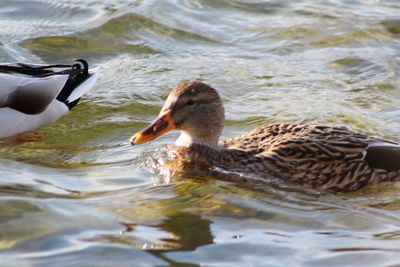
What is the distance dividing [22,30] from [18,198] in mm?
4741

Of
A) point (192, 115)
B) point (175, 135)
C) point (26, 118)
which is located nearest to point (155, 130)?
point (192, 115)

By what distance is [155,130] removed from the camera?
784cm

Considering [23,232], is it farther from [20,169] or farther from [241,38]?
[241,38]

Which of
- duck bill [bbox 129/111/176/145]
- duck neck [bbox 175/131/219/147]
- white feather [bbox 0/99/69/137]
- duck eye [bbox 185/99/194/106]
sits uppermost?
duck eye [bbox 185/99/194/106]

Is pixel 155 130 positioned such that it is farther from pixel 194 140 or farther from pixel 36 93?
pixel 36 93

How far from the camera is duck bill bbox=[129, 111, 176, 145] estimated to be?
776cm

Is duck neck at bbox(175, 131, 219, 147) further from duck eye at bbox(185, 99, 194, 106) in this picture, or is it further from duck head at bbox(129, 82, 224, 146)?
duck eye at bbox(185, 99, 194, 106)

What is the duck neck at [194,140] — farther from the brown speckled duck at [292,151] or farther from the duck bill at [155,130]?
the duck bill at [155,130]

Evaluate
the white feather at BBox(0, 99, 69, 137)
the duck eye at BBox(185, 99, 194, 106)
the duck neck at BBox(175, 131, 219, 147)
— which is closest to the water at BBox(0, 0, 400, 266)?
the white feather at BBox(0, 99, 69, 137)

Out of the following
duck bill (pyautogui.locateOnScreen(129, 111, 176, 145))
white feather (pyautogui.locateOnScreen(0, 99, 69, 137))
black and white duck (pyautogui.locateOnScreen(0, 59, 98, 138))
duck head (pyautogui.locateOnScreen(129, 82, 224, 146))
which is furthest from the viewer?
black and white duck (pyautogui.locateOnScreen(0, 59, 98, 138))

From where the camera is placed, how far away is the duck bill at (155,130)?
7762 millimetres

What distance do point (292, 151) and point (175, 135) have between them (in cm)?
151

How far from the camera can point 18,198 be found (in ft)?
23.9

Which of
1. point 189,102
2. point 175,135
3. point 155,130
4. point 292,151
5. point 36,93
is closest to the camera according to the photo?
point 155,130
